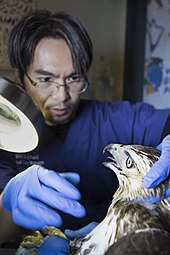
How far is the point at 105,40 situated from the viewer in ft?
6.08

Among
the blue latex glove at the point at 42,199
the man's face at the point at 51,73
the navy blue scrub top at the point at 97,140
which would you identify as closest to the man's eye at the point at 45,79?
the man's face at the point at 51,73

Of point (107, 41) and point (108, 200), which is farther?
point (107, 41)

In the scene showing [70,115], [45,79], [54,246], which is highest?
[45,79]

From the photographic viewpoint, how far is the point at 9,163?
2.92 ft

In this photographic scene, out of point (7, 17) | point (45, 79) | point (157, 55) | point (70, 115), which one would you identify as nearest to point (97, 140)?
point (70, 115)

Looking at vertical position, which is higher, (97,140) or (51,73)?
(51,73)

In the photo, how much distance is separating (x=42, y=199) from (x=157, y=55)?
142 cm

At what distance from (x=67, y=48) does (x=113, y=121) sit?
23cm

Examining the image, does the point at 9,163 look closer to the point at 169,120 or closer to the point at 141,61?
the point at 169,120

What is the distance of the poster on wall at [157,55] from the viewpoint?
193cm

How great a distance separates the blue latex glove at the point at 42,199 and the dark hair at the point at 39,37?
412 mm

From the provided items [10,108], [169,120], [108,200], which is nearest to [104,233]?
[10,108]

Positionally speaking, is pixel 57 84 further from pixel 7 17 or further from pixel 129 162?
pixel 129 162

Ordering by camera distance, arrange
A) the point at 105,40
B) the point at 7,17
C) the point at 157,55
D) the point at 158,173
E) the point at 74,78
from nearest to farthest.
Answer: the point at 158,173 < the point at 7,17 < the point at 74,78 < the point at 105,40 < the point at 157,55
